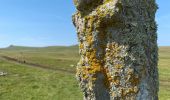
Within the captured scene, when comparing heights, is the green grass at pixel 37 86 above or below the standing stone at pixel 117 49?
below

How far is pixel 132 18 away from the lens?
33.6 ft

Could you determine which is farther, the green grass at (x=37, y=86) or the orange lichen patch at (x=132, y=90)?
the green grass at (x=37, y=86)

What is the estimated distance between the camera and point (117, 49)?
33.7ft

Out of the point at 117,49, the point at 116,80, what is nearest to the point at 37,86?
the point at 116,80

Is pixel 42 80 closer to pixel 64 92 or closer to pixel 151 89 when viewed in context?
pixel 64 92

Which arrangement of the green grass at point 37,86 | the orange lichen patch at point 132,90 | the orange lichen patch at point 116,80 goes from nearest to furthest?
the orange lichen patch at point 132,90 < the orange lichen patch at point 116,80 < the green grass at point 37,86

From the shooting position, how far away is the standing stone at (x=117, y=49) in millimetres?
10148

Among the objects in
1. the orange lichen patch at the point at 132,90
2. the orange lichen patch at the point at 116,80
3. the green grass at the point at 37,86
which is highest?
the orange lichen patch at the point at 116,80

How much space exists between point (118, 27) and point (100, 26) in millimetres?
464

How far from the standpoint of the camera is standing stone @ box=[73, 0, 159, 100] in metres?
10.1

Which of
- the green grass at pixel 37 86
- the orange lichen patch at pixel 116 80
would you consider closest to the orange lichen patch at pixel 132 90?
the orange lichen patch at pixel 116 80

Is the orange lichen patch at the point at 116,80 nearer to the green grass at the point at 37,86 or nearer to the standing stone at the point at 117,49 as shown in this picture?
the standing stone at the point at 117,49

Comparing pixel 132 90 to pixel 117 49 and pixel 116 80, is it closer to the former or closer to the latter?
pixel 116 80

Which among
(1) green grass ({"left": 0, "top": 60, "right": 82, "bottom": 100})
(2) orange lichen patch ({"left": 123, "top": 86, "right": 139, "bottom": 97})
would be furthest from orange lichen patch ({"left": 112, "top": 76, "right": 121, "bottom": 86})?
(1) green grass ({"left": 0, "top": 60, "right": 82, "bottom": 100})
